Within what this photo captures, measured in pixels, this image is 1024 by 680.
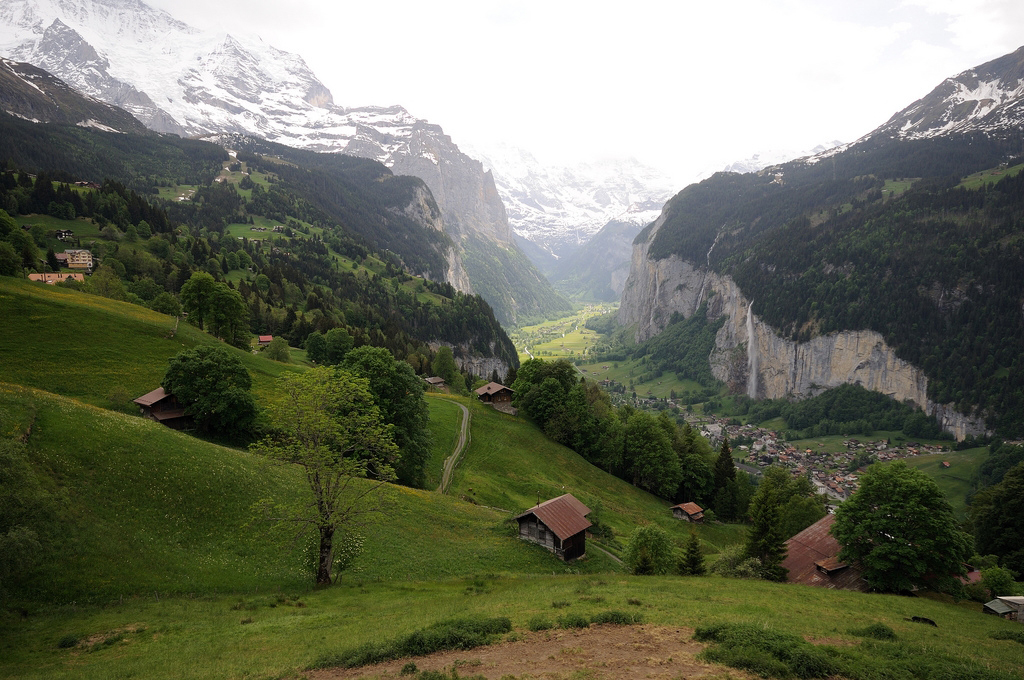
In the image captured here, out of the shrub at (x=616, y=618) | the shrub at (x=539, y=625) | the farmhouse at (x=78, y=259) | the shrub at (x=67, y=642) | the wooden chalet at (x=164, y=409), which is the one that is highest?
the farmhouse at (x=78, y=259)

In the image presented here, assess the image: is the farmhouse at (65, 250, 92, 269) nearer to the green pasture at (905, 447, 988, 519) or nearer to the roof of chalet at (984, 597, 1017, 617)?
the roof of chalet at (984, 597, 1017, 617)

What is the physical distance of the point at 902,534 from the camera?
34.5 m

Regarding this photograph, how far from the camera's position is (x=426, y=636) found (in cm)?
1848

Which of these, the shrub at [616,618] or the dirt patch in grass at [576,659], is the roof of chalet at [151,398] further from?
the shrub at [616,618]

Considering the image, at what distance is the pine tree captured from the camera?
3684 centimetres

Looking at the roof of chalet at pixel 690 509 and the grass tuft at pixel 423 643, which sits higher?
the grass tuft at pixel 423 643

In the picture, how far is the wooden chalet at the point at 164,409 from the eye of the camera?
43312mm

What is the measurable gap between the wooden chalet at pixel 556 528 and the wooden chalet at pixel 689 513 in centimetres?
3643

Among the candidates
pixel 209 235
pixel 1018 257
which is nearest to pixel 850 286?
pixel 1018 257

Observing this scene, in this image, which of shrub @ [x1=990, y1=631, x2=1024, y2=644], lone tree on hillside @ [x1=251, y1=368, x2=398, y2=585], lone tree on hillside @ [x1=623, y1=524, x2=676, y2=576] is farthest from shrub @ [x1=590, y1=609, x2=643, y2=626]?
shrub @ [x1=990, y1=631, x2=1024, y2=644]

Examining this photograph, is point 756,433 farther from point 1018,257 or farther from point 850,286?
point 1018,257

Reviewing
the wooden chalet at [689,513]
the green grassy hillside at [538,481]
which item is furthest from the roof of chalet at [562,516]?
the wooden chalet at [689,513]

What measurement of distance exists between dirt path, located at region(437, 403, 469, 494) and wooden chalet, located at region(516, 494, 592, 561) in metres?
13.6

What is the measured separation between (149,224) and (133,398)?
112m
